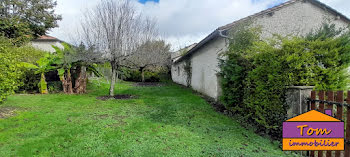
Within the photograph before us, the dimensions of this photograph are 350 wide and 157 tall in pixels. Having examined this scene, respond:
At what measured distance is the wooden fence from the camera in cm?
248

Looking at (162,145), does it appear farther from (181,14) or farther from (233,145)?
(181,14)

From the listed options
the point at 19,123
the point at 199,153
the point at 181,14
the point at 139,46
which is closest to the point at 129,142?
the point at 199,153

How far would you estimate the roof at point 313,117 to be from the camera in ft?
8.97

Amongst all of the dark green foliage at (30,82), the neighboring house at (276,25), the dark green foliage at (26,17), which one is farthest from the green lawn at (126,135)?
the dark green foliage at (26,17)

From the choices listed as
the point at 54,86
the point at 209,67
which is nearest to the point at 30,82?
the point at 54,86

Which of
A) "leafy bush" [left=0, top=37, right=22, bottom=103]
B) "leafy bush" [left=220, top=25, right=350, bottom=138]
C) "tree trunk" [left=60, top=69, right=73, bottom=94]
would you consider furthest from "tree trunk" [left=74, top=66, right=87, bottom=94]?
"leafy bush" [left=220, top=25, right=350, bottom=138]

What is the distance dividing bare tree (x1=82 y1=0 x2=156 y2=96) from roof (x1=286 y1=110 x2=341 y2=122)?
7.52m

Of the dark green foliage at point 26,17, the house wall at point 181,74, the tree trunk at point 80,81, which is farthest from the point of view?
the house wall at point 181,74

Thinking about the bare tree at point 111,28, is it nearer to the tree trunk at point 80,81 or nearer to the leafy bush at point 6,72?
the tree trunk at point 80,81

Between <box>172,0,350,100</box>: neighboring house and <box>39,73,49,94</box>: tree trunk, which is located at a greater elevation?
<box>172,0,350,100</box>: neighboring house

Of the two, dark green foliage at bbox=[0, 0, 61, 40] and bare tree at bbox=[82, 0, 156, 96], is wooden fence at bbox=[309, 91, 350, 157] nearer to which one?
bare tree at bbox=[82, 0, 156, 96]

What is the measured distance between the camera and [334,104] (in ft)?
9.00

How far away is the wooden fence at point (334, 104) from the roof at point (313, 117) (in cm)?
7

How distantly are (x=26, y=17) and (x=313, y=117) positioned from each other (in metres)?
22.1
